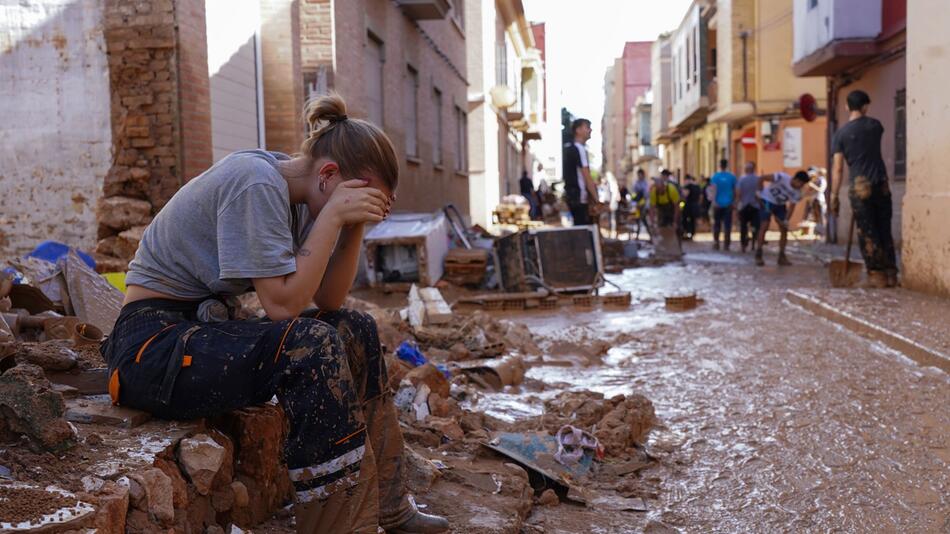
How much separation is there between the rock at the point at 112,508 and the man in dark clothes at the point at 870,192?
8896 millimetres

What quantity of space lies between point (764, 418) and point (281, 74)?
7.57 metres

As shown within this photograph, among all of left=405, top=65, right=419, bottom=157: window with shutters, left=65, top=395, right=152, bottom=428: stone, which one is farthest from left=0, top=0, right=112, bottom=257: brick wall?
left=405, top=65, right=419, bottom=157: window with shutters

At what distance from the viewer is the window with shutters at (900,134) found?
52.3 feet

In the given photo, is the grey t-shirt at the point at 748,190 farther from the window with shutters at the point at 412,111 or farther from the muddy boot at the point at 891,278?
the muddy boot at the point at 891,278

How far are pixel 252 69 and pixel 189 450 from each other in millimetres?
8435

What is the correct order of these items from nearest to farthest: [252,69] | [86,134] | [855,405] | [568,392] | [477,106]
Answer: [855,405], [568,392], [86,134], [252,69], [477,106]

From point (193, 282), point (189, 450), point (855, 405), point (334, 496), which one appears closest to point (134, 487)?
point (189, 450)

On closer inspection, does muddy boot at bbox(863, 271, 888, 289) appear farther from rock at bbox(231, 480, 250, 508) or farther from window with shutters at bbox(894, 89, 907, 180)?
rock at bbox(231, 480, 250, 508)

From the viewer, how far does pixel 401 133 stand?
51.5ft

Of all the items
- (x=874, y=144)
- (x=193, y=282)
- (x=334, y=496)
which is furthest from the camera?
(x=874, y=144)

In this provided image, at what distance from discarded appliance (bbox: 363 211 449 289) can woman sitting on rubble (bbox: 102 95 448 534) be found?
806cm

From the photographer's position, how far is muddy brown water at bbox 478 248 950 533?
11.2 ft

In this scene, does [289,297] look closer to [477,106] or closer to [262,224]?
[262,224]

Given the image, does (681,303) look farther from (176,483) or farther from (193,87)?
(176,483)
